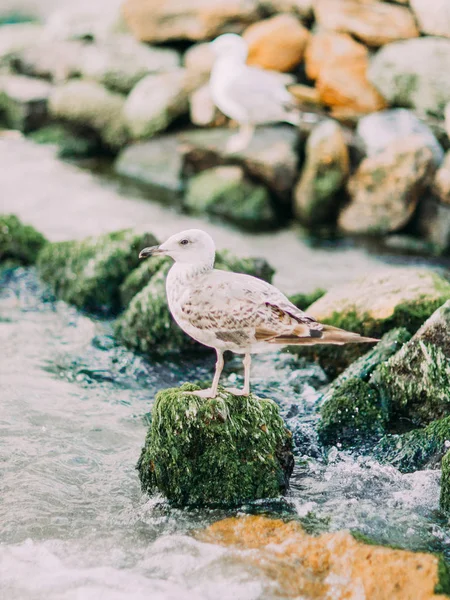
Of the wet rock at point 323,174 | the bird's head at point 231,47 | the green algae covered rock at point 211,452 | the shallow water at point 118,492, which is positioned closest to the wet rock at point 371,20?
the bird's head at point 231,47

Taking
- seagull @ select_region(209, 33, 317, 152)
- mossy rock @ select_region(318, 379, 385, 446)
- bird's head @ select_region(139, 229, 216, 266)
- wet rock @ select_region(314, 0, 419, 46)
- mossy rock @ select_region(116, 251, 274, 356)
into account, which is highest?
wet rock @ select_region(314, 0, 419, 46)

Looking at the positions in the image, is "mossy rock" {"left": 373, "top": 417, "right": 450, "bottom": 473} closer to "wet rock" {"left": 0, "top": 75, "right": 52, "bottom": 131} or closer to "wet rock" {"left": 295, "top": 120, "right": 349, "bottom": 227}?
"wet rock" {"left": 295, "top": 120, "right": 349, "bottom": 227}

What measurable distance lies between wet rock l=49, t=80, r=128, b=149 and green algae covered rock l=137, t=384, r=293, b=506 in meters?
9.41

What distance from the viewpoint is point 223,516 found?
4566mm

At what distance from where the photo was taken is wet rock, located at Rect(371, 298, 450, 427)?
5.49 metres

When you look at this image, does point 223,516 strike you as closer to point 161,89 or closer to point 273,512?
point 273,512

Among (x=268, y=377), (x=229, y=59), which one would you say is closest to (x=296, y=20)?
(x=229, y=59)

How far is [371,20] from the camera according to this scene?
11992mm

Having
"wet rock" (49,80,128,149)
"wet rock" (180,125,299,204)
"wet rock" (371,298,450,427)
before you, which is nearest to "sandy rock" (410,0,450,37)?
"wet rock" (180,125,299,204)

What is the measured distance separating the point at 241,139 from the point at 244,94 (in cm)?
70

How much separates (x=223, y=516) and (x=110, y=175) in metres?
8.93

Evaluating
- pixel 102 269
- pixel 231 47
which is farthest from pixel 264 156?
pixel 102 269

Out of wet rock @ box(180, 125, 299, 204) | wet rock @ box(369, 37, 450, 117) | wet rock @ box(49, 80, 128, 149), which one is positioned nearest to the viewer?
wet rock @ box(180, 125, 299, 204)

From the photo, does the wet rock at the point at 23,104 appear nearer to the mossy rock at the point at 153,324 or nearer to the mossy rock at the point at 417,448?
the mossy rock at the point at 153,324
